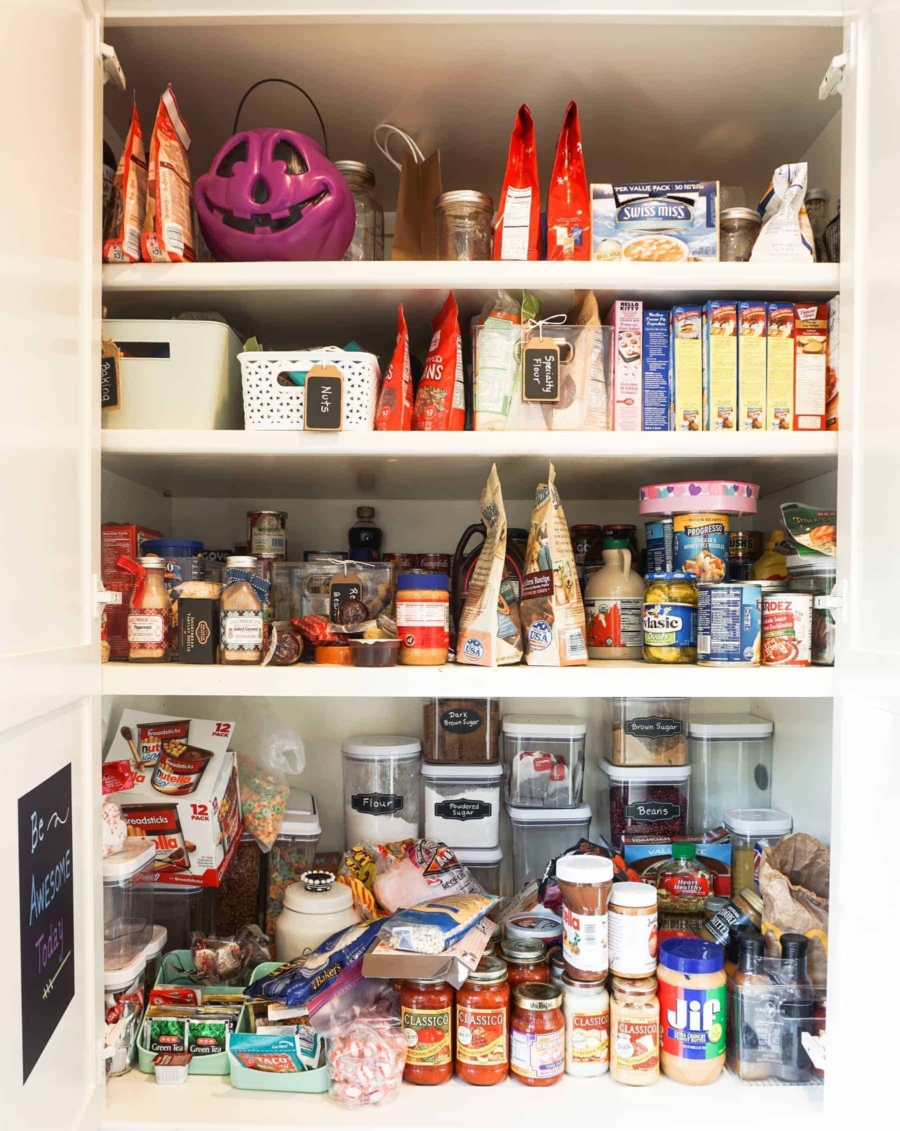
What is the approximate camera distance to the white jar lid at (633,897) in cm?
129


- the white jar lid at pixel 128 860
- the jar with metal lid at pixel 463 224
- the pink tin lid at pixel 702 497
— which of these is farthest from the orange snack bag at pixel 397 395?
the white jar lid at pixel 128 860

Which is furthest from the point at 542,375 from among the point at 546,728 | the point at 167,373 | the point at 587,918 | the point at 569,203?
the point at 587,918

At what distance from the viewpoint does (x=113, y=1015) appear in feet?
4.21

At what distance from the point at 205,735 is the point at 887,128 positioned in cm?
145

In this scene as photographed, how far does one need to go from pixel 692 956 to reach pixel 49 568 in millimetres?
1086

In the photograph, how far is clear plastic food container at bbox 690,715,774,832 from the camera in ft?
5.68

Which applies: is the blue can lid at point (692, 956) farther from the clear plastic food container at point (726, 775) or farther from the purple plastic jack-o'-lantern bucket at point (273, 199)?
the purple plastic jack-o'-lantern bucket at point (273, 199)

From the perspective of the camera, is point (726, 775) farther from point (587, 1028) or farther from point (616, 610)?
point (587, 1028)

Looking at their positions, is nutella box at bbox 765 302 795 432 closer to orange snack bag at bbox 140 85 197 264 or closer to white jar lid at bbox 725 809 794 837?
white jar lid at bbox 725 809 794 837

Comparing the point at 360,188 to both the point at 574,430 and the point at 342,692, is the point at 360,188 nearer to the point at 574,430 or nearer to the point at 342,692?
the point at 574,430

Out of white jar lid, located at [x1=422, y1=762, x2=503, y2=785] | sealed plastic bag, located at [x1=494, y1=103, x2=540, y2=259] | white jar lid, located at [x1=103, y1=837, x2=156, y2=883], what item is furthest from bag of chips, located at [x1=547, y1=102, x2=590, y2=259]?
white jar lid, located at [x1=103, y1=837, x2=156, y2=883]

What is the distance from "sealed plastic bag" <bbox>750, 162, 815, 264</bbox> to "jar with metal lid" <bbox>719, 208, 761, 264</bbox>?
66 mm

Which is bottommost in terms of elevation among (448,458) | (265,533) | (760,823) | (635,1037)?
(635,1037)

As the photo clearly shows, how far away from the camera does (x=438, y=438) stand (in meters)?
1.28
